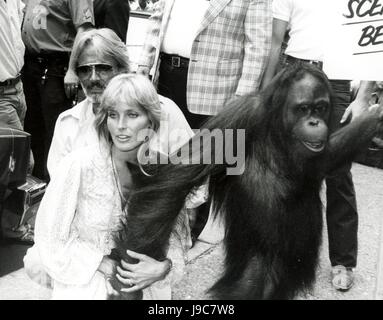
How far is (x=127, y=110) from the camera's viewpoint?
5.38 ft

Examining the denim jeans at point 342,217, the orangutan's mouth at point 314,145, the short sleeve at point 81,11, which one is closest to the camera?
the orangutan's mouth at point 314,145

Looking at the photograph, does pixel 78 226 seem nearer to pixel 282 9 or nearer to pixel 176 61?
pixel 176 61

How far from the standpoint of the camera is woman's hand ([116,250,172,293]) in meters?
1.67

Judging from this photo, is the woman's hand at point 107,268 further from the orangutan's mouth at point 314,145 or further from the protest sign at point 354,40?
the protest sign at point 354,40

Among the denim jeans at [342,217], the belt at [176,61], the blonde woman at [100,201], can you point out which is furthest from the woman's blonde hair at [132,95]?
the denim jeans at [342,217]

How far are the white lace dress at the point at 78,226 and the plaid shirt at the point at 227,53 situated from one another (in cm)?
37

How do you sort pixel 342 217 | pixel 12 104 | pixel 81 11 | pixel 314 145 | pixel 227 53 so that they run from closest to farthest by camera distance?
1. pixel 314 145
2. pixel 227 53
3. pixel 342 217
4. pixel 81 11
5. pixel 12 104

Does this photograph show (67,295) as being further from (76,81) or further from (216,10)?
(216,10)

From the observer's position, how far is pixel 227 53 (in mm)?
1812

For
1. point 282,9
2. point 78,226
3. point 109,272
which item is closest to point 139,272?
point 109,272

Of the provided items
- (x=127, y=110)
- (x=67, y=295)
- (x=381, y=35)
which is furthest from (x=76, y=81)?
(x=381, y=35)

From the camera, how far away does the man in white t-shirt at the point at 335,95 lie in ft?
5.53

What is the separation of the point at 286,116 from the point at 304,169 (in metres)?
0.17

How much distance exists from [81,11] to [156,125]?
0.79m
